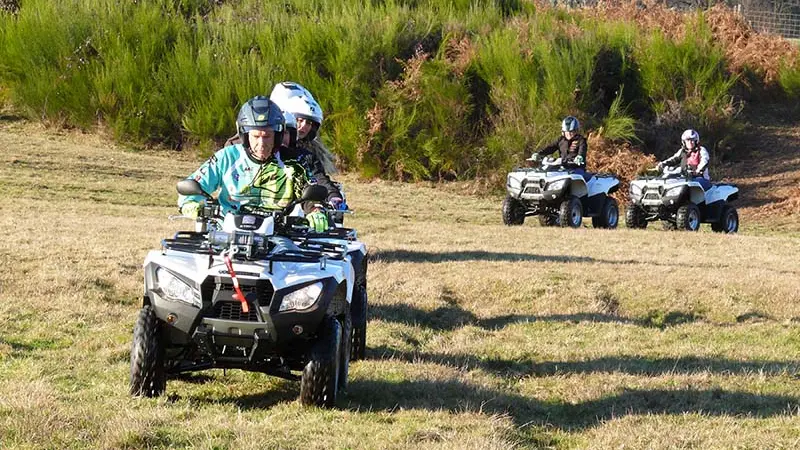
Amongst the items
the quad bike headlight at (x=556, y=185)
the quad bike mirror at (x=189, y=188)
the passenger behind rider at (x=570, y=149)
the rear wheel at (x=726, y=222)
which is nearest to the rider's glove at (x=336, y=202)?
the quad bike mirror at (x=189, y=188)

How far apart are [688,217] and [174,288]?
52.7 feet

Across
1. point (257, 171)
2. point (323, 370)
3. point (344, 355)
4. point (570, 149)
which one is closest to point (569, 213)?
point (570, 149)

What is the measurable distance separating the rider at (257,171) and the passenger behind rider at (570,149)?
13.8 metres

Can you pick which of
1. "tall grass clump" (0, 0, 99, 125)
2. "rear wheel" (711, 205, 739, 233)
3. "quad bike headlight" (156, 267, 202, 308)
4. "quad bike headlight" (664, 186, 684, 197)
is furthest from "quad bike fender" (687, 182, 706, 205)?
"tall grass clump" (0, 0, 99, 125)

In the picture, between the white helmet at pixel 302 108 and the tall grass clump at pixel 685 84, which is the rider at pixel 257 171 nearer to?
the white helmet at pixel 302 108

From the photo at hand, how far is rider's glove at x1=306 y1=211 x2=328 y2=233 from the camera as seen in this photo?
7270 mm

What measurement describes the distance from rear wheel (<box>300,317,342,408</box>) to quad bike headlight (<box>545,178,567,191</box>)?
14255 millimetres

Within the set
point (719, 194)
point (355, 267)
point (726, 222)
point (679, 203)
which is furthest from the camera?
point (726, 222)

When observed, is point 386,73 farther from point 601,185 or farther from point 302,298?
point 302,298

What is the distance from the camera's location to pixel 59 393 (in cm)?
700

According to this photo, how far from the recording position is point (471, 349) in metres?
9.68

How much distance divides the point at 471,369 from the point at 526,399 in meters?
0.97

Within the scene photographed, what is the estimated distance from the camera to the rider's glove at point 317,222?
7270 millimetres

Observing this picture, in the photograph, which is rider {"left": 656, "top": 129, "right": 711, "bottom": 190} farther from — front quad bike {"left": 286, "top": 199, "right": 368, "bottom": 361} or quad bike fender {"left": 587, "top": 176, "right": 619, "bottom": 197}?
front quad bike {"left": 286, "top": 199, "right": 368, "bottom": 361}
